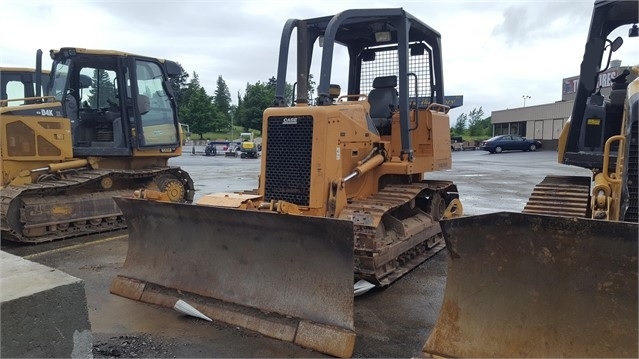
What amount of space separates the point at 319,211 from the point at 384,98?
2.28 meters

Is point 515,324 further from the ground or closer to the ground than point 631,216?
closer to the ground

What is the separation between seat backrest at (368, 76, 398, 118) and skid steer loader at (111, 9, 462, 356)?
0.01 metres

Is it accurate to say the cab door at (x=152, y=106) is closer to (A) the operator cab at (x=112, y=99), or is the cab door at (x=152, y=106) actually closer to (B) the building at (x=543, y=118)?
(A) the operator cab at (x=112, y=99)

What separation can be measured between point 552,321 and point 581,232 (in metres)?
0.62

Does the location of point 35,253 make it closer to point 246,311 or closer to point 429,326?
point 246,311

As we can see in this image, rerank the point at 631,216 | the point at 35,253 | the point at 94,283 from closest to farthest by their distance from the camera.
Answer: the point at 631,216
the point at 94,283
the point at 35,253

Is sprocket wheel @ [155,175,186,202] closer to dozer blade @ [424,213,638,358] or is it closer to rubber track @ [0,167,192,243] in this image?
rubber track @ [0,167,192,243]

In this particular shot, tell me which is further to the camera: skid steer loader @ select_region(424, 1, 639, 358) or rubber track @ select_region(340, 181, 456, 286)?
rubber track @ select_region(340, 181, 456, 286)

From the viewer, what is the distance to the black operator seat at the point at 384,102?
642 centimetres

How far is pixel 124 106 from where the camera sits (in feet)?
28.0

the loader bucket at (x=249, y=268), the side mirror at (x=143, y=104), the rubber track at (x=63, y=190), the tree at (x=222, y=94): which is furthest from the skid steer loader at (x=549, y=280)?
the tree at (x=222, y=94)

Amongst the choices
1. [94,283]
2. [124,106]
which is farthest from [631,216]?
[124,106]

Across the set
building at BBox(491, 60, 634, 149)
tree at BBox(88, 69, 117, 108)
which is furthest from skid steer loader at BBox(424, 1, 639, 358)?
building at BBox(491, 60, 634, 149)

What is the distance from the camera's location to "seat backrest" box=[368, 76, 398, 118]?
6480 millimetres
